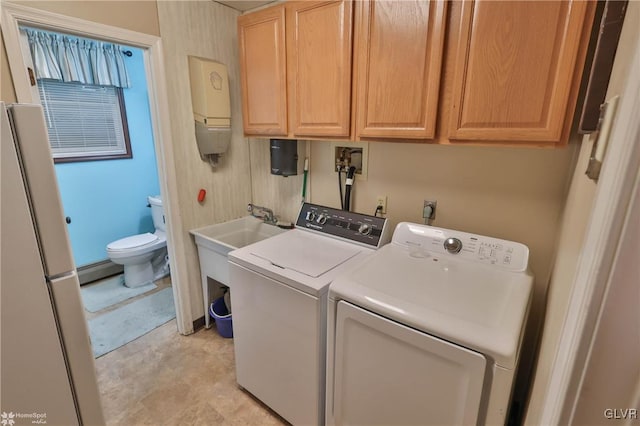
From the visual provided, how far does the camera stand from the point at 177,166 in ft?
6.91

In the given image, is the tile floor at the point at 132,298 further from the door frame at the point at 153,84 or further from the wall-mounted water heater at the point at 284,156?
the wall-mounted water heater at the point at 284,156

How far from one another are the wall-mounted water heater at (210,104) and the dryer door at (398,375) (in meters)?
1.52

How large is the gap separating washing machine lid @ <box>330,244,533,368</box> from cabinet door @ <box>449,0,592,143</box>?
59 cm

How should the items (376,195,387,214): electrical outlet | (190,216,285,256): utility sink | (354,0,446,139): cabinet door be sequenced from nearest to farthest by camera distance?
(354,0,446,139): cabinet door, (376,195,387,214): electrical outlet, (190,216,285,256): utility sink

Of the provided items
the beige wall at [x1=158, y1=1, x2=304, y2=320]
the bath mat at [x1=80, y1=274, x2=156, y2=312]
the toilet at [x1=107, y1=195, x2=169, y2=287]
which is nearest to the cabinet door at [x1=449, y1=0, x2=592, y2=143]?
the beige wall at [x1=158, y1=1, x2=304, y2=320]

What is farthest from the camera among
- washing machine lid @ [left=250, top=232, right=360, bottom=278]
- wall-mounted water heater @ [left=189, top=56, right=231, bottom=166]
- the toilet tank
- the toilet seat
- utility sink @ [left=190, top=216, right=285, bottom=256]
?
the toilet tank

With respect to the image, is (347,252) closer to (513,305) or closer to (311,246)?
(311,246)

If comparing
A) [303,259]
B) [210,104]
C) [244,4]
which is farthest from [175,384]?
[244,4]

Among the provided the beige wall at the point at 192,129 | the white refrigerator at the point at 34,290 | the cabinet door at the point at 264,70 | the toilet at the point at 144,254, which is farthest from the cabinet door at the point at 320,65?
the toilet at the point at 144,254

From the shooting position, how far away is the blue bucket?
230 cm

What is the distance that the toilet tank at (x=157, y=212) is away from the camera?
3.19 metres

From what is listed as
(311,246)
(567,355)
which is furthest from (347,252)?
(567,355)

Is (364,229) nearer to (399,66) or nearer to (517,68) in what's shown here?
(399,66)

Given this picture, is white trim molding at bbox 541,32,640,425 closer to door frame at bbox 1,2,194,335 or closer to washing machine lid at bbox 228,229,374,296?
washing machine lid at bbox 228,229,374,296
